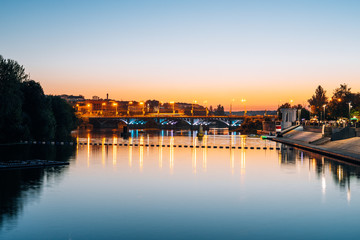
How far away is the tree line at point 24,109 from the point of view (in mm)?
65188

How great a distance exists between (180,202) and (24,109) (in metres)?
56.9

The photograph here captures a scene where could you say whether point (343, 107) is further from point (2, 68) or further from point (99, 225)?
point (99, 225)

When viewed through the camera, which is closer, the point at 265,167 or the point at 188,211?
the point at 188,211

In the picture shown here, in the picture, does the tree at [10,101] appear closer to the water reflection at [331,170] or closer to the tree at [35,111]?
the tree at [35,111]

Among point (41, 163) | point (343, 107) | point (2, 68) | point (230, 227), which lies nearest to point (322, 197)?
point (230, 227)

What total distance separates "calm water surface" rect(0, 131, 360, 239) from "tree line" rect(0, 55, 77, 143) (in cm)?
2798

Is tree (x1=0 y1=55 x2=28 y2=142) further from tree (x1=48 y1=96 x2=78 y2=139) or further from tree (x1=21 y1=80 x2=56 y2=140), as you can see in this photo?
tree (x1=48 y1=96 x2=78 y2=139)

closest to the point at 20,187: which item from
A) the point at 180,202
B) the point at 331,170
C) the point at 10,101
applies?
the point at 180,202

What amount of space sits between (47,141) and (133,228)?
65560 millimetres

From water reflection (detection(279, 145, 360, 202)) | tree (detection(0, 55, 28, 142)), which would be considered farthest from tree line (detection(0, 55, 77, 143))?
water reflection (detection(279, 145, 360, 202))

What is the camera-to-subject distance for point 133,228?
18.8 metres

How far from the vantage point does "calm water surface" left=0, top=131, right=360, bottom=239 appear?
18.5 metres

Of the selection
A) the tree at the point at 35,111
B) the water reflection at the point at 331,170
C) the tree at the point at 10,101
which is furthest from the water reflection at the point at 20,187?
the tree at the point at 35,111

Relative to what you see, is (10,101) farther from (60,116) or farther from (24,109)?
(60,116)
